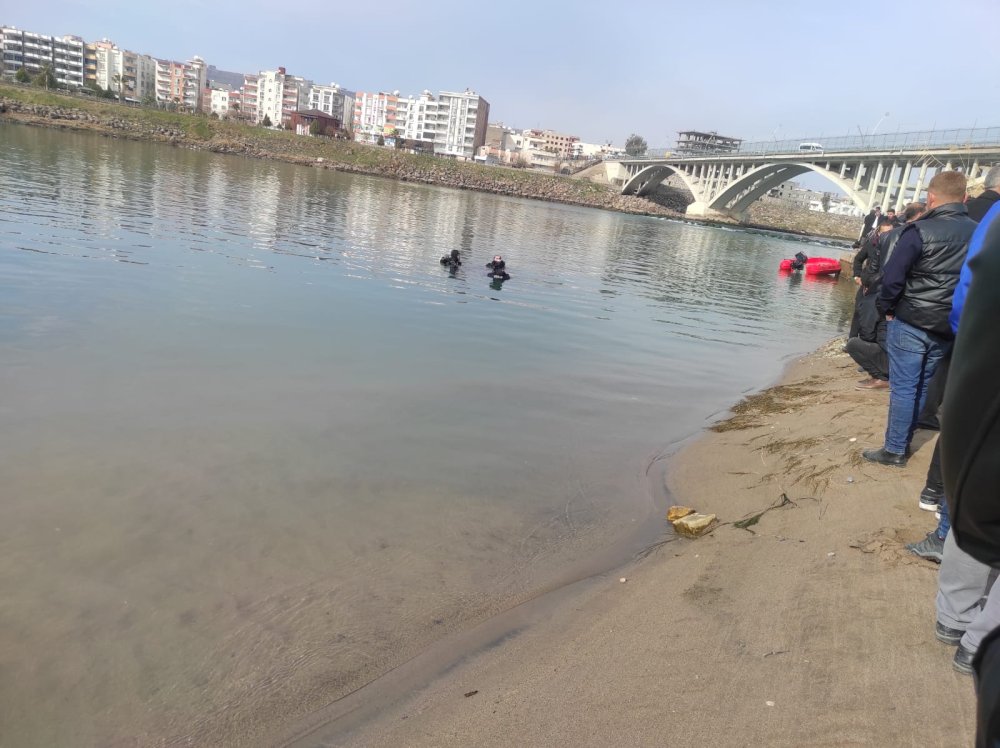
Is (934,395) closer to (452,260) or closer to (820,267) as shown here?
(452,260)

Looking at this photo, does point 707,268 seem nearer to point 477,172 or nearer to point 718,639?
point 718,639

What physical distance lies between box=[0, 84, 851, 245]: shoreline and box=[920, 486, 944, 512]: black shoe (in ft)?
Result: 255

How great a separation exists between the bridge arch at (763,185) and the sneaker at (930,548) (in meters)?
58.8

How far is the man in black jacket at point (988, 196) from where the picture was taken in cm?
533

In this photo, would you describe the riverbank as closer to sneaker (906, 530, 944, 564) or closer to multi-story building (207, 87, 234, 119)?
sneaker (906, 530, 944, 564)

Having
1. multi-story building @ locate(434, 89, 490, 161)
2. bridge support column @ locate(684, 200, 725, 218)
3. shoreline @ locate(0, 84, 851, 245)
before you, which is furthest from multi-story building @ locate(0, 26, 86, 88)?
bridge support column @ locate(684, 200, 725, 218)

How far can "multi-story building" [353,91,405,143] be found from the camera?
6275 inches

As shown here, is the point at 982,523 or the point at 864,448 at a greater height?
the point at 982,523

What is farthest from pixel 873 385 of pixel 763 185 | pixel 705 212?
pixel 705 212

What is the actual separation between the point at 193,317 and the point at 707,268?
80.8 feet

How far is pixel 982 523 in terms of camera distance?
4.33 ft

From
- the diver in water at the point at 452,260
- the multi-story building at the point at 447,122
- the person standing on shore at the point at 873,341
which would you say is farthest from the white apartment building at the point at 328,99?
the person standing on shore at the point at 873,341

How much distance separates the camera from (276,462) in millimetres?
5801

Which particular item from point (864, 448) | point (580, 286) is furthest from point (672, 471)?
point (580, 286)
